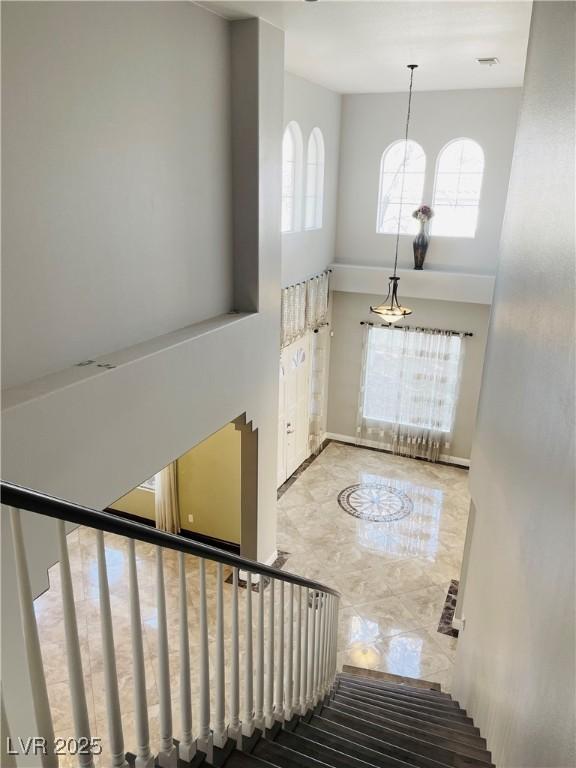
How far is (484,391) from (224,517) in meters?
4.16

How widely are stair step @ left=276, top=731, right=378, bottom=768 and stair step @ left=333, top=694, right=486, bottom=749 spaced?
87 centimetres

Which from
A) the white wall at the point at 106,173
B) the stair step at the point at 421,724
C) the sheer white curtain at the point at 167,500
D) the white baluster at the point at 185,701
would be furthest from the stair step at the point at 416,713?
the sheer white curtain at the point at 167,500

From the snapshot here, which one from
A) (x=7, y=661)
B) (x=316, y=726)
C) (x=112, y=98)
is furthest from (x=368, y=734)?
(x=112, y=98)

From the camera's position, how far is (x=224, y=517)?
25.3 ft

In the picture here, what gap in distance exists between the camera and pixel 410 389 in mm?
10344

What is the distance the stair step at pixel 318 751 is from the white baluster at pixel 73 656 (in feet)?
4.94

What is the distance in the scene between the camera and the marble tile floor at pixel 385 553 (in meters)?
6.23

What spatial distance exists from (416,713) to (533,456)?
6.81 feet

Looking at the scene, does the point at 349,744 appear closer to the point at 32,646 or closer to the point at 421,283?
the point at 32,646

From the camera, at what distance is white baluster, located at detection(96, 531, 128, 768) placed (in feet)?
5.14

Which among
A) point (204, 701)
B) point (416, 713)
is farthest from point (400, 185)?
point (204, 701)

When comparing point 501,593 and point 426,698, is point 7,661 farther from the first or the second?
point 426,698

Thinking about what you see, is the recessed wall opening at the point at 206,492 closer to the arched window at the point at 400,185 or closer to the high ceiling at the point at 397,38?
the high ceiling at the point at 397,38

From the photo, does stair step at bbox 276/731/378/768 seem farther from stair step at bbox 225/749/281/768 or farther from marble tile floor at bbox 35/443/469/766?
marble tile floor at bbox 35/443/469/766
